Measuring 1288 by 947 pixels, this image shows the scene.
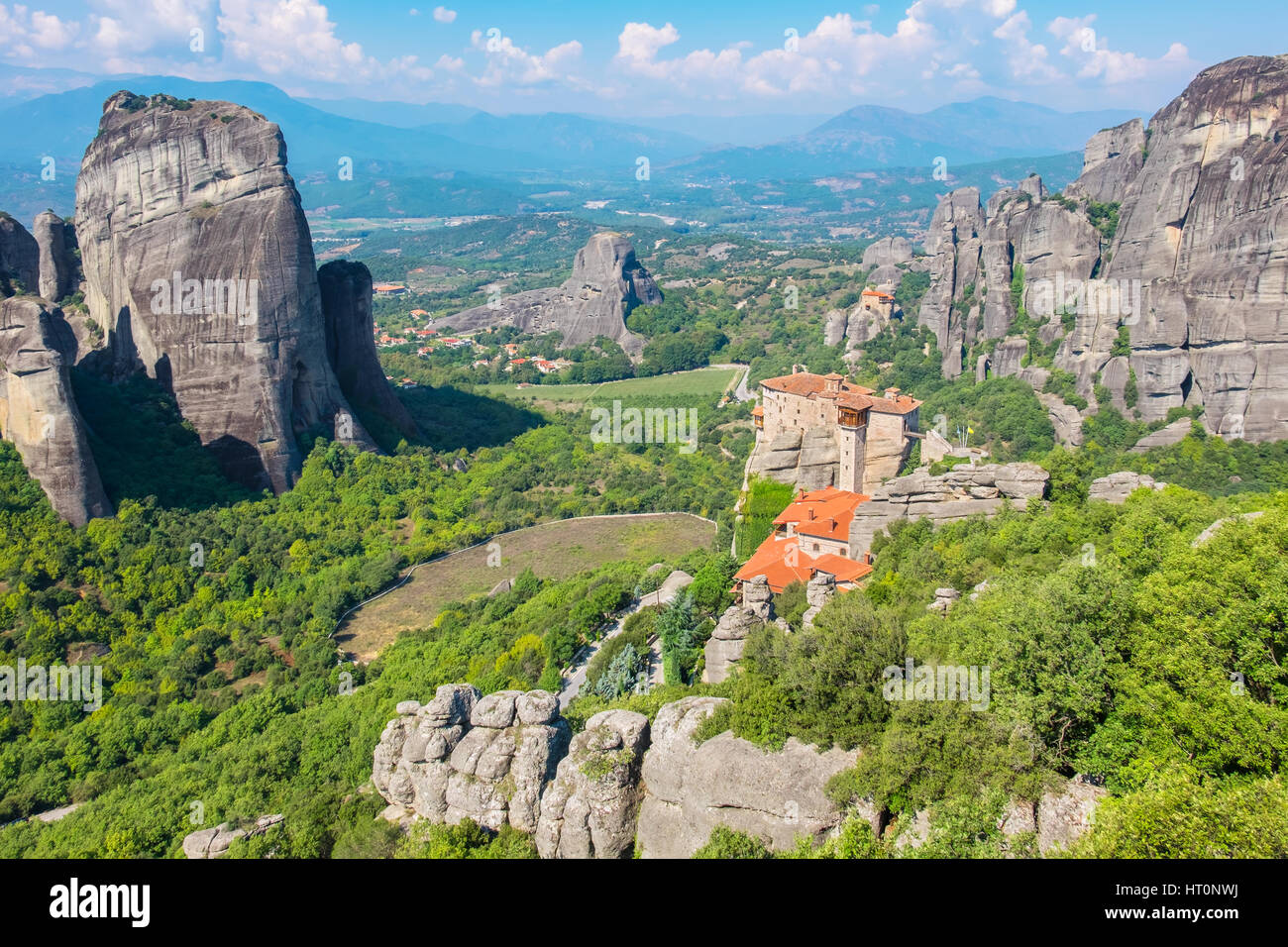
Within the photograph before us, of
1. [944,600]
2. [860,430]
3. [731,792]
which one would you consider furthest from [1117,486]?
[731,792]

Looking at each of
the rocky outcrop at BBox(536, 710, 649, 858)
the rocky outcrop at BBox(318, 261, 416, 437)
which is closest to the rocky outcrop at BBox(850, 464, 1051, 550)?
the rocky outcrop at BBox(536, 710, 649, 858)

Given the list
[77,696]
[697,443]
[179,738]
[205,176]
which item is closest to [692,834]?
[179,738]

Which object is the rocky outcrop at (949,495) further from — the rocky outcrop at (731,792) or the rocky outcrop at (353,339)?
the rocky outcrop at (353,339)

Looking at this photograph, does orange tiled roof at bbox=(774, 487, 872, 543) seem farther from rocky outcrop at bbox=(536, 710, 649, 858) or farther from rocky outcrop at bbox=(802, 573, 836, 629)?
rocky outcrop at bbox=(536, 710, 649, 858)

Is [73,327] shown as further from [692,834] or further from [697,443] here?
[692,834]

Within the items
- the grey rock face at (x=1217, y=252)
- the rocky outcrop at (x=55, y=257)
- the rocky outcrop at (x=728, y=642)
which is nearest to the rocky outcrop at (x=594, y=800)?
the rocky outcrop at (x=728, y=642)

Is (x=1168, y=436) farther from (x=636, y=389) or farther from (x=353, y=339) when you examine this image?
(x=636, y=389)
